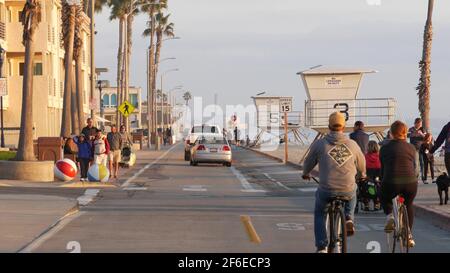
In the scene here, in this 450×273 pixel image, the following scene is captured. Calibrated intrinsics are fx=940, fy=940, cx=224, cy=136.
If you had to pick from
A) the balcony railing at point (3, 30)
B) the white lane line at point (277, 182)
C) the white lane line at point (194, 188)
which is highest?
the balcony railing at point (3, 30)

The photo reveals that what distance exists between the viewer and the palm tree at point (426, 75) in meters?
38.2

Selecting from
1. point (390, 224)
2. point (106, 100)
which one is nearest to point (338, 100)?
point (390, 224)

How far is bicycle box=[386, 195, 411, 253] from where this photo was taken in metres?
12.0

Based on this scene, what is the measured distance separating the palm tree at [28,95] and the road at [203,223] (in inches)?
145

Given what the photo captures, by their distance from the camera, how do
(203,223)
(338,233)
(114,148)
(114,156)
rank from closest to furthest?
(338,233) < (203,223) < (114,148) < (114,156)

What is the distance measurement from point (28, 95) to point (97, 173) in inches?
162

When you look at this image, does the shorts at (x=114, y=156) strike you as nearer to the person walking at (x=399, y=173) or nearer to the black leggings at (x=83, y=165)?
the black leggings at (x=83, y=165)

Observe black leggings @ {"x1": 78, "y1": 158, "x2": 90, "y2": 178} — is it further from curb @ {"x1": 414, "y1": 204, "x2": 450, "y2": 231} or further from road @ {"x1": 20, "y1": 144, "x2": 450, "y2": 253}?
curb @ {"x1": 414, "y1": 204, "x2": 450, "y2": 231}

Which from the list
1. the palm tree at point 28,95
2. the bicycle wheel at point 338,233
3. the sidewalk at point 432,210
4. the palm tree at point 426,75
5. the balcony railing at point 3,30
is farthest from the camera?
the balcony railing at point 3,30

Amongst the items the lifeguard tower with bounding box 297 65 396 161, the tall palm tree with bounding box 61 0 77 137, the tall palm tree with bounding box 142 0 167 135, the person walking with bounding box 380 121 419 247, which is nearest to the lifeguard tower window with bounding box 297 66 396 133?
the lifeguard tower with bounding box 297 65 396 161

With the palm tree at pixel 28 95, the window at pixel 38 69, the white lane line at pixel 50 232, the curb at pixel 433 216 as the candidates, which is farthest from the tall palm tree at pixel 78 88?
the curb at pixel 433 216

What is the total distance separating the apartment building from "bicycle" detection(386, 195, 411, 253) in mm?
44346

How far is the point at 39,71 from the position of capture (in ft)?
196

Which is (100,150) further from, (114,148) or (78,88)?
(78,88)
